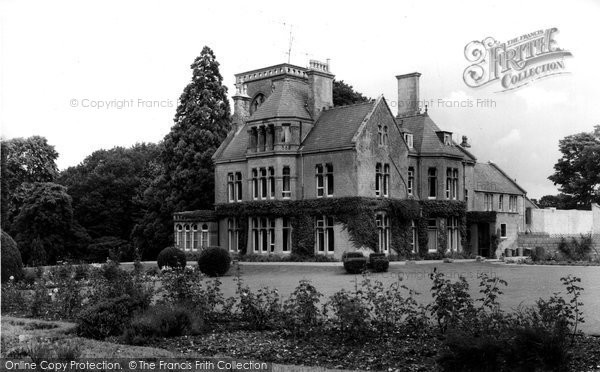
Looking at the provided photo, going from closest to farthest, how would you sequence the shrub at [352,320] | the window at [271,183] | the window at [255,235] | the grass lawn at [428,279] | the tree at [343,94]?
1. the shrub at [352,320]
2. the grass lawn at [428,279]
3. the window at [271,183]
4. the window at [255,235]
5. the tree at [343,94]

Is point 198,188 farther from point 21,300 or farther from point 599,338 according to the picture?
point 599,338

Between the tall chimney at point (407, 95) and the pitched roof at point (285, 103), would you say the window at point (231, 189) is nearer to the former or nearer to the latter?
the pitched roof at point (285, 103)

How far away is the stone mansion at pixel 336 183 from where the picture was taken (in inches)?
1652

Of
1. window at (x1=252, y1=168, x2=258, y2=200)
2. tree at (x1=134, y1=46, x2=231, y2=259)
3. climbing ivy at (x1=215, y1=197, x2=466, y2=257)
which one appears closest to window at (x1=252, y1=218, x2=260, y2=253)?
climbing ivy at (x1=215, y1=197, x2=466, y2=257)

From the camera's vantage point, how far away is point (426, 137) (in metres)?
47.2

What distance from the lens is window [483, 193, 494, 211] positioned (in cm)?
5281

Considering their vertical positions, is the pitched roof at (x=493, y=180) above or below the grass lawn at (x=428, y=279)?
above

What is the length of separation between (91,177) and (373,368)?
56582mm

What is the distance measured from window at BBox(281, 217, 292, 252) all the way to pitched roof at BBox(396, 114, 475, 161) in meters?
9.83

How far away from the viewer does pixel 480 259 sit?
145 ft

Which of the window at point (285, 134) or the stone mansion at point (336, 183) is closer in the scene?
the stone mansion at point (336, 183)

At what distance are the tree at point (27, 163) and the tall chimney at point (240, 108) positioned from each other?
56.7 ft

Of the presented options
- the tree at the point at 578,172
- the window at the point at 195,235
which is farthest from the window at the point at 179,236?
the tree at the point at 578,172

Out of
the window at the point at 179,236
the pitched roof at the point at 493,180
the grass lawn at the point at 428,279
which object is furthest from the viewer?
the pitched roof at the point at 493,180
